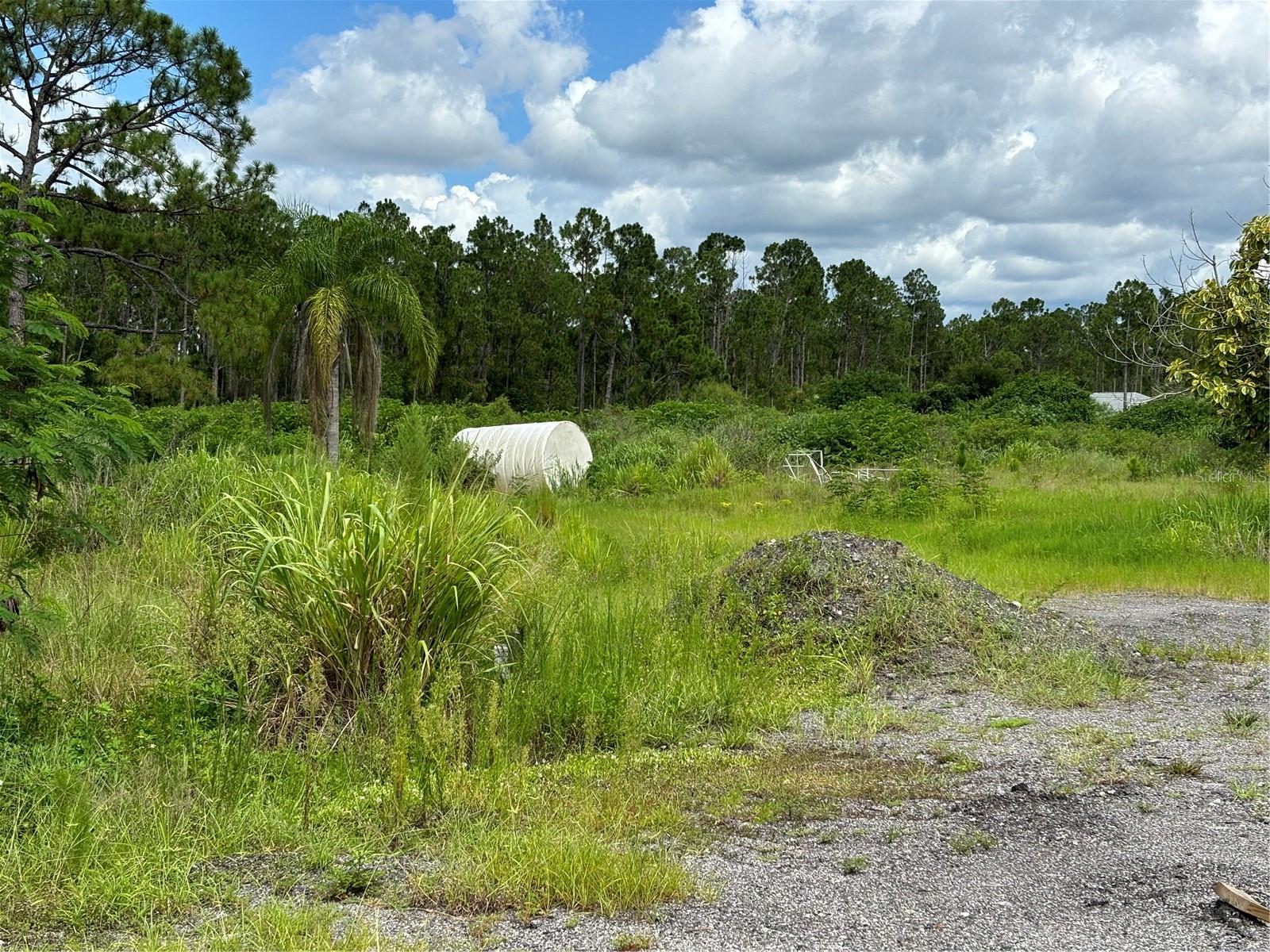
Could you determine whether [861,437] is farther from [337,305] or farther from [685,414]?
[337,305]

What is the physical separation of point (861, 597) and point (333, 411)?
1413 cm

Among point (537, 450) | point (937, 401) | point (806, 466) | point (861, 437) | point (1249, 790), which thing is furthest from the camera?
point (937, 401)

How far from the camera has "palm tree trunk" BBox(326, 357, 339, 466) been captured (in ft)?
63.6

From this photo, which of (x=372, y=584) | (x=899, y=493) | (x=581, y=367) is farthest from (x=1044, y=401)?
(x=372, y=584)

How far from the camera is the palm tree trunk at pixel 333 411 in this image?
19375 mm

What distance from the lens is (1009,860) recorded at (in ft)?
12.6

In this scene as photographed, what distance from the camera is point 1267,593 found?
10.3 m

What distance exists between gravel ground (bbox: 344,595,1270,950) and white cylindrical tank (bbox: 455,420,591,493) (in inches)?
586

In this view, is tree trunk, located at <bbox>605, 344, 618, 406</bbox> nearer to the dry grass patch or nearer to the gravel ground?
the gravel ground

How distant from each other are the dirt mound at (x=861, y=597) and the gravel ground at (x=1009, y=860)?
5.13 feet

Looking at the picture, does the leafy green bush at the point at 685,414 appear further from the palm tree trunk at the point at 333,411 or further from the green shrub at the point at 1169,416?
the green shrub at the point at 1169,416

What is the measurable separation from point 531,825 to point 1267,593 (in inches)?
360

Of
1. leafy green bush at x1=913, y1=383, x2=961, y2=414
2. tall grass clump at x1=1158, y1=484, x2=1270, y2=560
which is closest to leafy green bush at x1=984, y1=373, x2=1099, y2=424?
leafy green bush at x1=913, y1=383, x2=961, y2=414

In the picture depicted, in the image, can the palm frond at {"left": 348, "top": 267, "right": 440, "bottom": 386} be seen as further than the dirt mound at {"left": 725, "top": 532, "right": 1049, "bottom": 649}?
Yes
